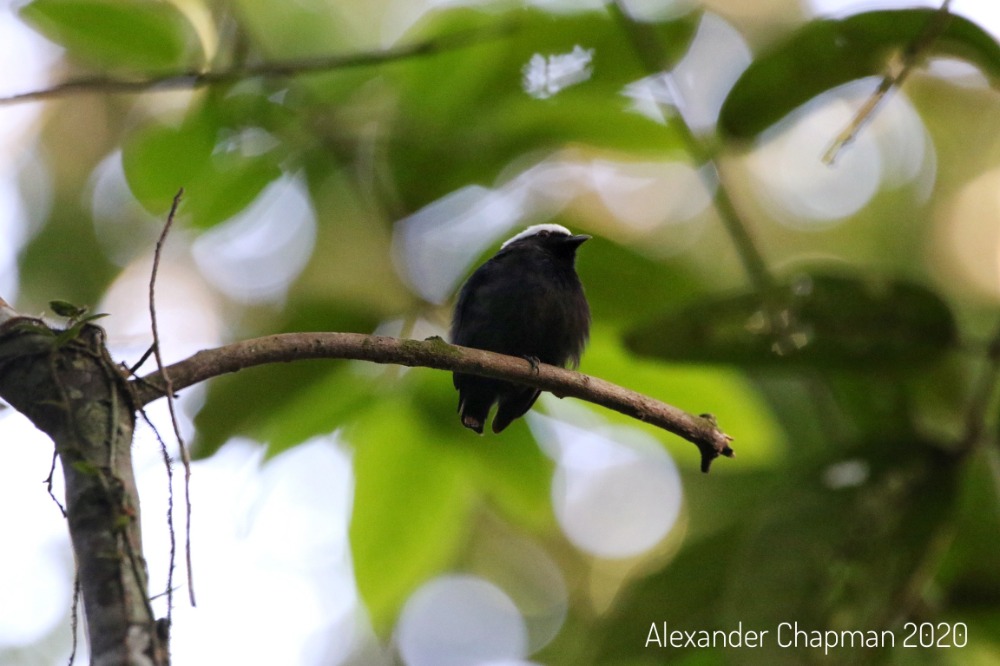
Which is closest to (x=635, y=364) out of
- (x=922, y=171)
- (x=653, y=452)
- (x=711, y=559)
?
A: (x=653, y=452)

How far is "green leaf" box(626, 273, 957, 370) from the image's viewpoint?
106 inches

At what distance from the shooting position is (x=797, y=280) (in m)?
2.72

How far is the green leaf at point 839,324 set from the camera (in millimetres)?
2688

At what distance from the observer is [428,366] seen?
201 centimetres

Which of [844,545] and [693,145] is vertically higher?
[693,145]

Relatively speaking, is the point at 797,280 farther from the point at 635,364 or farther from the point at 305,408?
the point at 305,408

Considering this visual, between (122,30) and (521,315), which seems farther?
(521,315)

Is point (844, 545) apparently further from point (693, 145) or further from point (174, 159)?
point (174, 159)

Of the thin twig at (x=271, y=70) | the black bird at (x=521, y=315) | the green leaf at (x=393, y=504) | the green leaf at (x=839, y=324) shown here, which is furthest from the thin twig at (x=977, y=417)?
the thin twig at (x=271, y=70)

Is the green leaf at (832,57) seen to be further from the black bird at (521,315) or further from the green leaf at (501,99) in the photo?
the black bird at (521,315)

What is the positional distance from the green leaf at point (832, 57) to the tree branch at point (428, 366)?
0.95 metres

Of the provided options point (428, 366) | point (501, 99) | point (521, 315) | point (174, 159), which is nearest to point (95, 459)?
point (428, 366)

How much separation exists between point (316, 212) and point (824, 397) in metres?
1.77

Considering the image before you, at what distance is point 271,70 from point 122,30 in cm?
39
